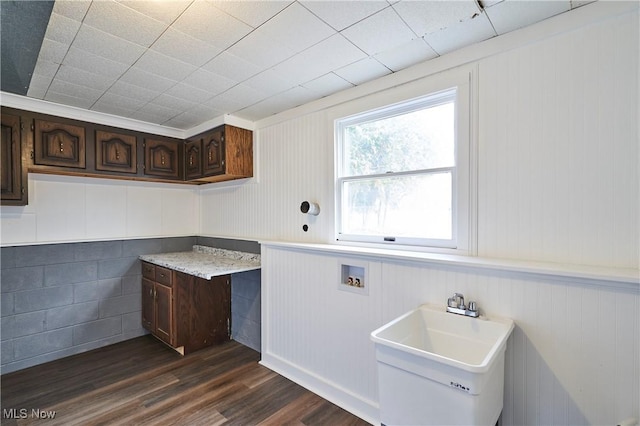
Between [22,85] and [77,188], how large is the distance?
3.54 ft

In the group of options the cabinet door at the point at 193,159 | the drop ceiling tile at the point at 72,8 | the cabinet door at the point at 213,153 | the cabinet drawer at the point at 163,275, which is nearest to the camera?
the drop ceiling tile at the point at 72,8

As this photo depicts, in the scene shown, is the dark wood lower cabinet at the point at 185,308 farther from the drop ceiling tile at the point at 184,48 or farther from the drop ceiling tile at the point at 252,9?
the drop ceiling tile at the point at 252,9

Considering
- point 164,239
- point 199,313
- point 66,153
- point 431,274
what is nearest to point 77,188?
point 66,153

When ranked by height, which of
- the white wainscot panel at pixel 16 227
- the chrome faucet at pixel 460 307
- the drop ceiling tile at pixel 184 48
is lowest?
the chrome faucet at pixel 460 307

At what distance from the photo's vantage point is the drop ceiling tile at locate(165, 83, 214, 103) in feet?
7.99

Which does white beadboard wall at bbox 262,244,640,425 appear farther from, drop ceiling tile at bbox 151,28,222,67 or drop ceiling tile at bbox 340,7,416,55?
drop ceiling tile at bbox 151,28,222,67

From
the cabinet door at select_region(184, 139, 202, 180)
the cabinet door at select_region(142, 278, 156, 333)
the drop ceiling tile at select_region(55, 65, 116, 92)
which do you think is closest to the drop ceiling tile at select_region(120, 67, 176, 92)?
the drop ceiling tile at select_region(55, 65, 116, 92)

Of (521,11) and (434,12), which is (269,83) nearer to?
(434,12)

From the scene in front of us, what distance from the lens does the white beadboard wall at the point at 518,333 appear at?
133 centimetres

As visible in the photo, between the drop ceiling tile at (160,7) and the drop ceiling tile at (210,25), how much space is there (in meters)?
0.03

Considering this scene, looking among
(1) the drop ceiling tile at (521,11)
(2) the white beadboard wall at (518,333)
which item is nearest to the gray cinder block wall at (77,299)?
(2) the white beadboard wall at (518,333)

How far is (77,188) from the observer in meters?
3.13

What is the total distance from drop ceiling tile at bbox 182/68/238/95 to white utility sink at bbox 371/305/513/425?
2.04 meters

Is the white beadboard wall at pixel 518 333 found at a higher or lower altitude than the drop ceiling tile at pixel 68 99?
lower
